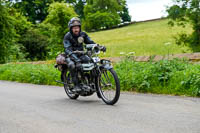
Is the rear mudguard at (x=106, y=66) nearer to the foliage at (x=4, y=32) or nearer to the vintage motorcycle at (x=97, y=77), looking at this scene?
the vintage motorcycle at (x=97, y=77)

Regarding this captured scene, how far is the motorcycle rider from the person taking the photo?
288 inches

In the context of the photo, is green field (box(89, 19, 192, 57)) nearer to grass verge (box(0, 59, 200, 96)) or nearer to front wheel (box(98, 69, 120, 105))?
grass verge (box(0, 59, 200, 96))

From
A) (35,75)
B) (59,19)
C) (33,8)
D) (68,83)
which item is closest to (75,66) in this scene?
(68,83)

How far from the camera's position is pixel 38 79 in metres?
12.9

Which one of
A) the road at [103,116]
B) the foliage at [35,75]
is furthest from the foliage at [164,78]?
the foliage at [35,75]

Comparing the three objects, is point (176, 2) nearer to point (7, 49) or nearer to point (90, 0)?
point (7, 49)

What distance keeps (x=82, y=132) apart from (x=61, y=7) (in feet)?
71.0

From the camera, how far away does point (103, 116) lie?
557cm

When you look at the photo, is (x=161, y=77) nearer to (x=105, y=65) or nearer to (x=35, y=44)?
(x=105, y=65)

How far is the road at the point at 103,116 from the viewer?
185 inches

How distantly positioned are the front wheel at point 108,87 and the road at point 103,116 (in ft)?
0.57

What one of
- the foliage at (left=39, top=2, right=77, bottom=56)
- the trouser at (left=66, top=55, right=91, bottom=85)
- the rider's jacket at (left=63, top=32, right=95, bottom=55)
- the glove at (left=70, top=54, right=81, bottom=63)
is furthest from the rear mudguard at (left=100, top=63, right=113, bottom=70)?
the foliage at (left=39, top=2, right=77, bottom=56)

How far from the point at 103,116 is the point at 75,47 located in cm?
260

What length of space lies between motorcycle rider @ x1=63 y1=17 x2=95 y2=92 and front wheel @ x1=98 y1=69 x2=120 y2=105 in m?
0.55
